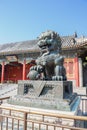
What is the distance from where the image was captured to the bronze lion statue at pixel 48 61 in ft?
11.3

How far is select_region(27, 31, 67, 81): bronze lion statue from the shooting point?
3.46 metres

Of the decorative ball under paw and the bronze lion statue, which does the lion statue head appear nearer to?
the bronze lion statue

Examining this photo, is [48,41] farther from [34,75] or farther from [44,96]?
[44,96]

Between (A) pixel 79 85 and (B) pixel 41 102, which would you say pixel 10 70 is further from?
(B) pixel 41 102

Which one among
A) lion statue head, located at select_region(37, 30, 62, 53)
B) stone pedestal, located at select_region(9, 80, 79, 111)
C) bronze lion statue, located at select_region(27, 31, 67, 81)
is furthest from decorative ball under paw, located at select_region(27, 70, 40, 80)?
lion statue head, located at select_region(37, 30, 62, 53)

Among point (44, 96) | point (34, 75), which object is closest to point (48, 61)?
point (34, 75)

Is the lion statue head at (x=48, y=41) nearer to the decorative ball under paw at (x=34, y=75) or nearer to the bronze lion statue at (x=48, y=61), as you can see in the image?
the bronze lion statue at (x=48, y=61)

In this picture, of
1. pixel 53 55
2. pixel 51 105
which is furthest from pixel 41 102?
pixel 53 55

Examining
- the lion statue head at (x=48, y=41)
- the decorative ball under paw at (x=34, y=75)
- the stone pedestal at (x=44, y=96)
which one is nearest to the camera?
the stone pedestal at (x=44, y=96)

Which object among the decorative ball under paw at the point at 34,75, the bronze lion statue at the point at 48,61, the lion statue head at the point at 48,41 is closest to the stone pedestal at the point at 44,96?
the decorative ball under paw at the point at 34,75

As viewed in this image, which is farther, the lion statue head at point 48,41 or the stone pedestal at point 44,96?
the lion statue head at point 48,41

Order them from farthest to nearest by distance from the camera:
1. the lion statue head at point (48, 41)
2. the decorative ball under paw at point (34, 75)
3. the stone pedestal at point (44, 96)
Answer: the lion statue head at point (48, 41), the decorative ball under paw at point (34, 75), the stone pedestal at point (44, 96)

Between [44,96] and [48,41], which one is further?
[48,41]

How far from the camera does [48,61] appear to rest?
11.6 ft
